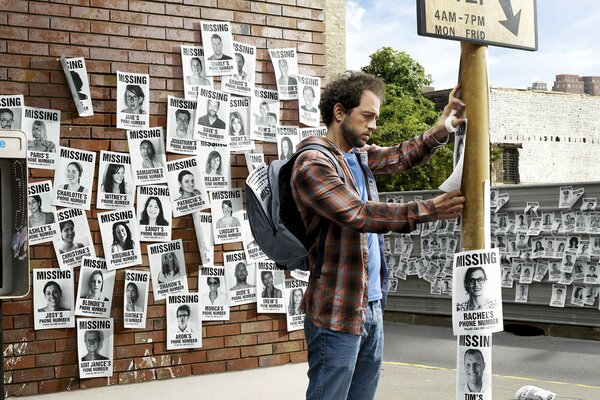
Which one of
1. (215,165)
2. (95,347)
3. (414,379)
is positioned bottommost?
(414,379)

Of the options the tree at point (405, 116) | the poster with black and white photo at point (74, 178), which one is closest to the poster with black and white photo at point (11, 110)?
the poster with black and white photo at point (74, 178)

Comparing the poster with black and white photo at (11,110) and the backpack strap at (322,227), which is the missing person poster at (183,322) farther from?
the backpack strap at (322,227)

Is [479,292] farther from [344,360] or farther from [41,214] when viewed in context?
[41,214]

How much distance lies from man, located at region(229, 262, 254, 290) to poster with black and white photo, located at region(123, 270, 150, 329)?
66 cm

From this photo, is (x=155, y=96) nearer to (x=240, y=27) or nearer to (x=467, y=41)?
(x=240, y=27)

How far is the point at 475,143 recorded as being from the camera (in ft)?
11.6

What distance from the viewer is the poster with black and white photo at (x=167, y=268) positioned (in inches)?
227

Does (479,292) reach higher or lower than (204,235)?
lower

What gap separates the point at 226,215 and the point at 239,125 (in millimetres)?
656

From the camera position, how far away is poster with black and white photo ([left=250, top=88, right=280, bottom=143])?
20.2ft

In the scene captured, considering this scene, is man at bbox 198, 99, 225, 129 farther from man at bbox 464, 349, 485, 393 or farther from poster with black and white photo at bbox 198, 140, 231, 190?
man at bbox 464, 349, 485, 393

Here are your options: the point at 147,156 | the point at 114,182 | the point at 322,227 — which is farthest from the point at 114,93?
the point at 322,227

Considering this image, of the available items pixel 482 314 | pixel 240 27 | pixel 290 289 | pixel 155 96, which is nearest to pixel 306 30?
pixel 240 27

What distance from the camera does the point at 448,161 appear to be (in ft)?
115
